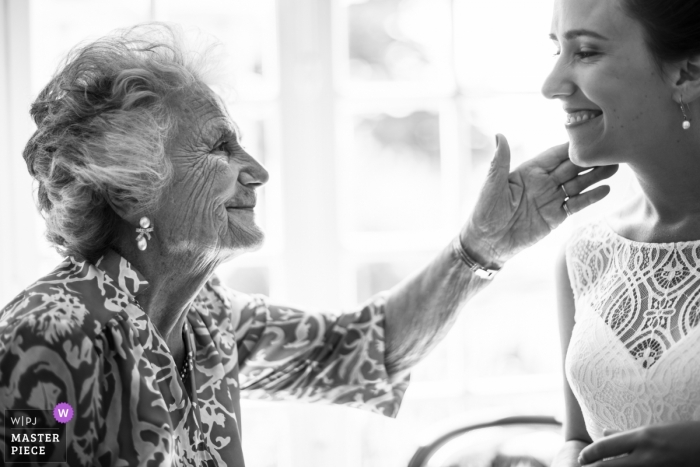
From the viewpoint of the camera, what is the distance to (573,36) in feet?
4.61

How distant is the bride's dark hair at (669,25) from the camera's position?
4.21 ft

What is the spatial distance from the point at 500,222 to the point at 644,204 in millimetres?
324

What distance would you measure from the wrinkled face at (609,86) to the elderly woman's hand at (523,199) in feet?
0.68

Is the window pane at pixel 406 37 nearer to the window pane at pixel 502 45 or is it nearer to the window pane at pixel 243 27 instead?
the window pane at pixel 502 45

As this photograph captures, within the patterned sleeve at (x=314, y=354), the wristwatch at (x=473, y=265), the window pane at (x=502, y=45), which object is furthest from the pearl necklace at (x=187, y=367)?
the window pane at (x=502, y=45)

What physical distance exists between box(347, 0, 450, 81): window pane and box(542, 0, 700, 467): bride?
3.17 ft

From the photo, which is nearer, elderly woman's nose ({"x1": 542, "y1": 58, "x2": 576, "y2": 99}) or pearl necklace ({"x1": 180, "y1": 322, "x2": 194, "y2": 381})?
elderly woman's nose ({"x1": 542, "y1": 58, "x2": 576, "y2": 99})

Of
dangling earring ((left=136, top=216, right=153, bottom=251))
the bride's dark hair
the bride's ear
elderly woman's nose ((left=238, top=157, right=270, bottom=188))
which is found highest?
the bride's dark hair

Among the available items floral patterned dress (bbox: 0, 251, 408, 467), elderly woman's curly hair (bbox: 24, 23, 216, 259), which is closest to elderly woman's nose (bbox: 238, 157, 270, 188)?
elderly woman's curly hair (bbox: 24, 23, 216, 259)

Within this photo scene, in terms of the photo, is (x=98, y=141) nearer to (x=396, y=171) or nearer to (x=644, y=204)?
(x=644, y=204)

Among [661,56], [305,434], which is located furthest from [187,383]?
[661,56]

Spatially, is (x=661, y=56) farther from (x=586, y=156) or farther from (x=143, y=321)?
(x=143, y=321)

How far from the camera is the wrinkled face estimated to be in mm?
1354

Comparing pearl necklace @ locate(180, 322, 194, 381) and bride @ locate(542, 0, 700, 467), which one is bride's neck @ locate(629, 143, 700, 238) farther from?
pearl necklace @ locate(180, 322, 194, 381)
